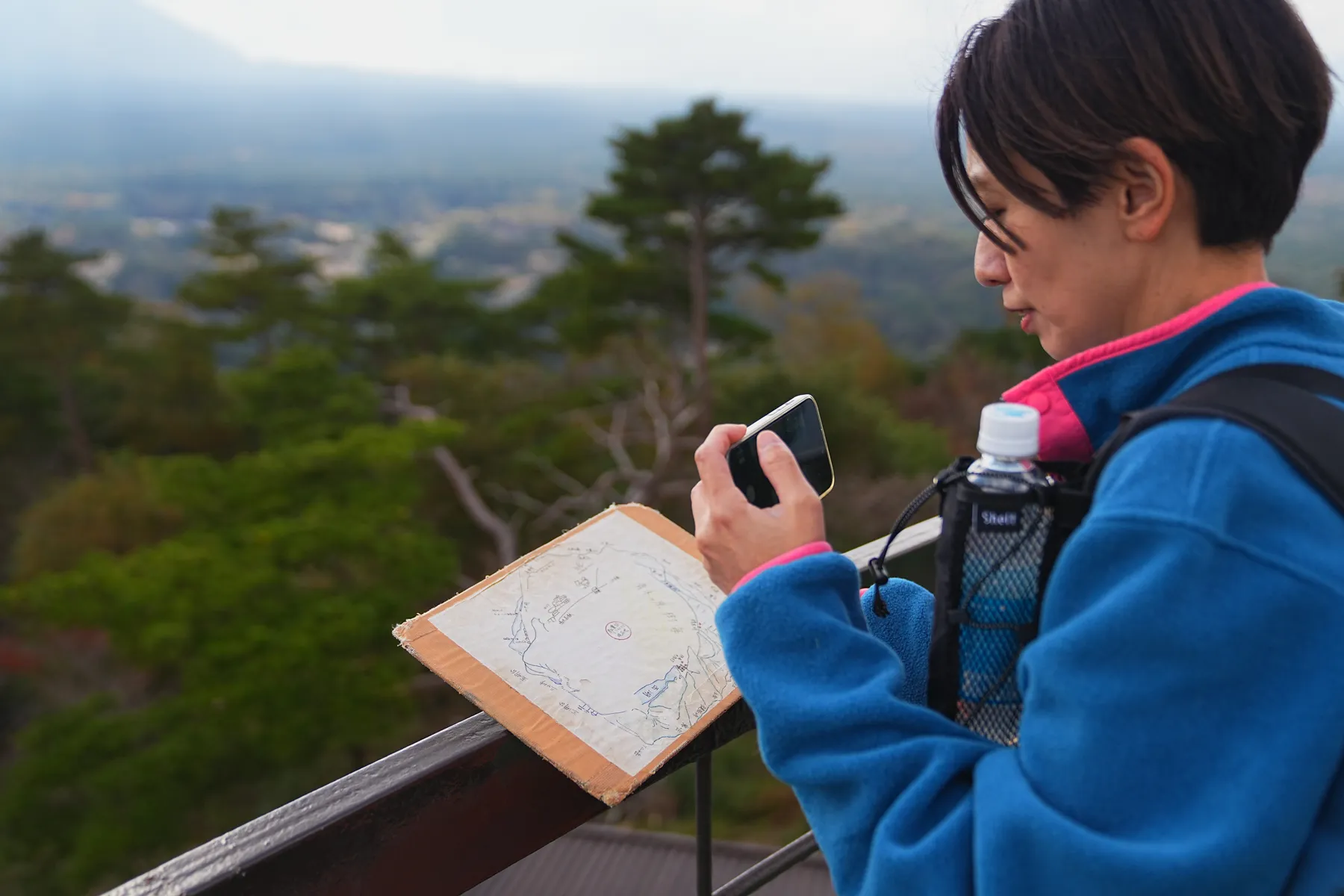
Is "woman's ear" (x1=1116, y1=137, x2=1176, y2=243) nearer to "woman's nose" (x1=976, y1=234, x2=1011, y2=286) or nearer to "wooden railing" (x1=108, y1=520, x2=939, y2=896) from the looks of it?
"woman's nose" (x1=976, y1=234, x2=1011, y2=286)

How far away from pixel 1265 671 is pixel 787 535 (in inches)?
12.5

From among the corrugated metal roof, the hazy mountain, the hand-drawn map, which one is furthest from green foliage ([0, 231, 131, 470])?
the hazy mountain

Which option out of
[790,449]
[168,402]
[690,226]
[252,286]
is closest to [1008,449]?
[790,449]

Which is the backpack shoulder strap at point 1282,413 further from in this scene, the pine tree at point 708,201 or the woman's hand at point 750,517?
the pine tree at point 708,201

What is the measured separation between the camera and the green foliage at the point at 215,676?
747 cm

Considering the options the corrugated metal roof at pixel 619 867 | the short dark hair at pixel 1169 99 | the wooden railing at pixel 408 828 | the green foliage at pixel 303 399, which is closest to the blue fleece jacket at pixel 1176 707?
the short dark hair at pixel 1169 99

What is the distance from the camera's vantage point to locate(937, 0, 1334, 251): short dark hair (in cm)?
61

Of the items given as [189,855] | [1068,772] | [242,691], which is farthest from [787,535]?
[242,691]

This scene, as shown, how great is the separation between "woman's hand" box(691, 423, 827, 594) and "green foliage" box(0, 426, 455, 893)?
7.50 meters

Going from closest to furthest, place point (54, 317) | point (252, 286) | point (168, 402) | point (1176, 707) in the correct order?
point (1176, 707)
point (54, 317)
point (168, 402)
point (252, 286)

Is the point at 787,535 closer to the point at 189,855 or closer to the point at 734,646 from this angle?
the point at 734,646

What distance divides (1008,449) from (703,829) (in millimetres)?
585

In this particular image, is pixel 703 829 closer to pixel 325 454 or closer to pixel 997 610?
pixel 997 610

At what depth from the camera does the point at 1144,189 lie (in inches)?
25.1
